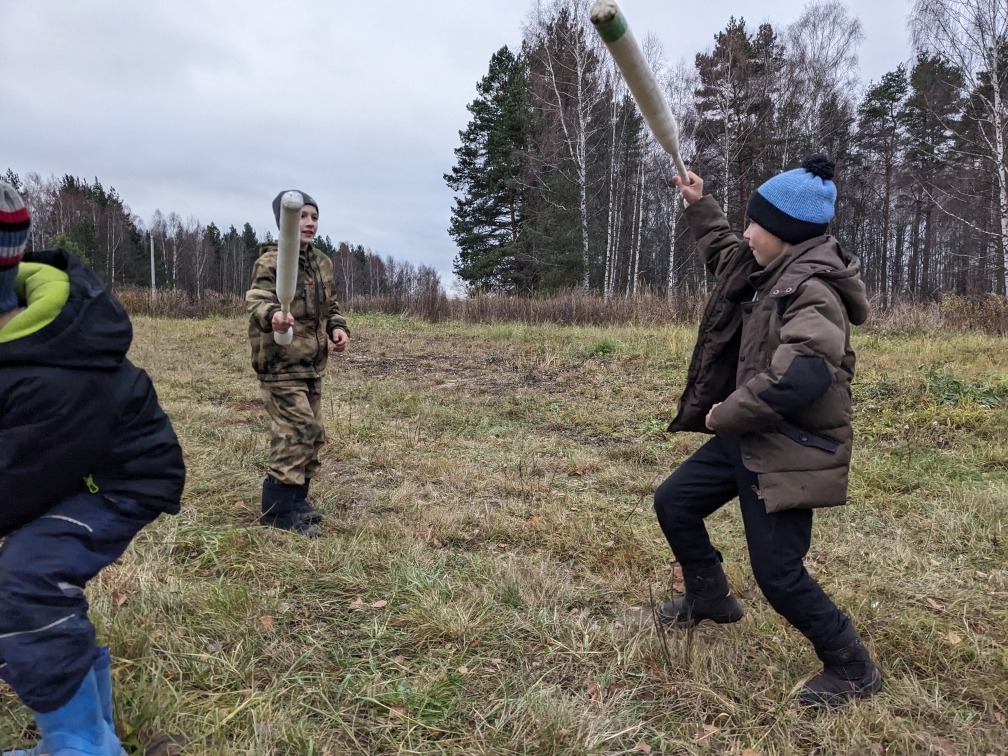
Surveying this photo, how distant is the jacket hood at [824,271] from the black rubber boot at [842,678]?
42.9 inches

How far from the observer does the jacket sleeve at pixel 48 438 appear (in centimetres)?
148

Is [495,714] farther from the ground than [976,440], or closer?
closer

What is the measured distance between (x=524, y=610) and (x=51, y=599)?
173 centimetres

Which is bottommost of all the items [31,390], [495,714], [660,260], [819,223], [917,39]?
[495,714]

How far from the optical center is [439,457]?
5.22m

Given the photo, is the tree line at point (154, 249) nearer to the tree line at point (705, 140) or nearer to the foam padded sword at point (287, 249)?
the tree line at point (705, 140)

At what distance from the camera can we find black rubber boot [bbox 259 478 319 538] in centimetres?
360

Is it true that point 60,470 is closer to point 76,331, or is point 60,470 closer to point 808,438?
point 76,331

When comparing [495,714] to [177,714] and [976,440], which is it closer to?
[177,714]

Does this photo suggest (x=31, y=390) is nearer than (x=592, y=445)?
Yes

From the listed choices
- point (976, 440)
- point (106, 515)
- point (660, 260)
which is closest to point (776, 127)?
point (660, 260)

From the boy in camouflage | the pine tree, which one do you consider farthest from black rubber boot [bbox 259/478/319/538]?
the pine tree

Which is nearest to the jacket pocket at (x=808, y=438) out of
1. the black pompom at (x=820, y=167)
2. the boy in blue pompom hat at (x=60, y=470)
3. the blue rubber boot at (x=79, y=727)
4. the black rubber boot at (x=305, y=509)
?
the black pompom at (x=820, y=167)

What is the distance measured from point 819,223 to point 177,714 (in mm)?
2605
